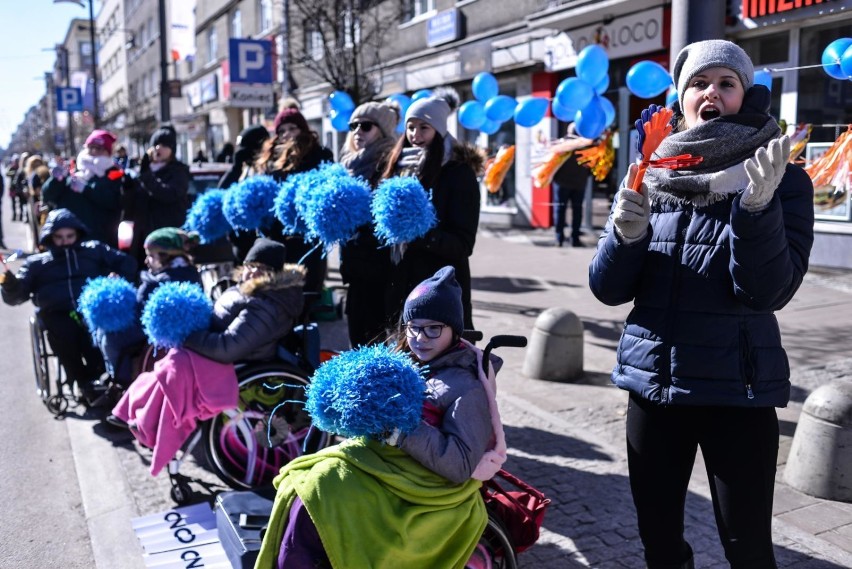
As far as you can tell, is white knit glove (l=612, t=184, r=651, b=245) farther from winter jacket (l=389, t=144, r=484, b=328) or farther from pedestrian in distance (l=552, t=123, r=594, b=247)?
pedestrian in distance (l=552, t=123, r=594, b=247)

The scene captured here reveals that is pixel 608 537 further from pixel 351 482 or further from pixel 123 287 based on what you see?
pixel 123 287

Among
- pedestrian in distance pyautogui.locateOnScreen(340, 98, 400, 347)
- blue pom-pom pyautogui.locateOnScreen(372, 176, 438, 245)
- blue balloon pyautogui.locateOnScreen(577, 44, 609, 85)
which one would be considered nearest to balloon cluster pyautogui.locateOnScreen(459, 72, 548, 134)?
blue balloon pyautogui.locateOnScreen(577, 44, 609, 85)

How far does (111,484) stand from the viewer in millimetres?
4250

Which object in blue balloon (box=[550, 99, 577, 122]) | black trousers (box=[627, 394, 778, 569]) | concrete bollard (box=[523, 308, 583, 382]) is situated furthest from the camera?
blue balloon (box=[550, 99, 577, 122])

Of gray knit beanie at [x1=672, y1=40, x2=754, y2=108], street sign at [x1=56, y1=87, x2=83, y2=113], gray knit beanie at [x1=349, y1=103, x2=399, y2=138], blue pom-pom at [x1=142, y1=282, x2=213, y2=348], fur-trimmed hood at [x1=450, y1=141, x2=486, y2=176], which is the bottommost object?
blue pom-pom at [x1=142, y1=282, x2=213, y2=348]

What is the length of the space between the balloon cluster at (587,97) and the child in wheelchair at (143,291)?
12.7 feet

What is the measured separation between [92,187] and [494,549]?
556 centimetres

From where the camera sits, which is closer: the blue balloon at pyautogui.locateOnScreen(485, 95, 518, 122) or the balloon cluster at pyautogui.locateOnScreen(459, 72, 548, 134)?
the balloon cluster at pyautogui.locateOnScreen(459, 72, 548, 134)

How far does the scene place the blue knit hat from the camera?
106 inches

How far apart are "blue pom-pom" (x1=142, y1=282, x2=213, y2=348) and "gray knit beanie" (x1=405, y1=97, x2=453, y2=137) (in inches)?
54.5

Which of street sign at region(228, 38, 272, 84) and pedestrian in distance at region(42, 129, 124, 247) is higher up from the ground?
street sign at region(228, 38, 272, 84)

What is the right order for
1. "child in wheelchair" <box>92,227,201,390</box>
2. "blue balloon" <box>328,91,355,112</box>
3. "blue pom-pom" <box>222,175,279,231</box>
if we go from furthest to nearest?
"blue balloon" <box>328,91,355,112</box> → "child in wheelchair" <box>92,227,201,390</box> → "blue pom-pom" <box>222,175,279,231</box>

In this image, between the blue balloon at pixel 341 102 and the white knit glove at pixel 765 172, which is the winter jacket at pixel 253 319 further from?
the blue balloon at pixel 341 102

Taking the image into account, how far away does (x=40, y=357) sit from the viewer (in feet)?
18.0
